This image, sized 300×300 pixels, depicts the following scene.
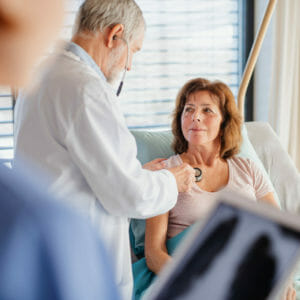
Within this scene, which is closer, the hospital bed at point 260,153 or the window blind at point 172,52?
the hospital bed at point 260,153

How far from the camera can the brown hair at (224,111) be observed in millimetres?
1976

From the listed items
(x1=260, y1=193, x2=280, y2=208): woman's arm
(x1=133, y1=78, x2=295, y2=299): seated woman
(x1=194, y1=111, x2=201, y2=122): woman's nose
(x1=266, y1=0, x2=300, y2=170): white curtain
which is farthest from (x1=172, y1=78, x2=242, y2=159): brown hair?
(x1=266, y1=0, x2=300, y2=170): white curtain

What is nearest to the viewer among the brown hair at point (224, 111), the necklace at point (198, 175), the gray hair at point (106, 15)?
the gray hair at point (106, 15)

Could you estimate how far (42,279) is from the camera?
0.35 meters

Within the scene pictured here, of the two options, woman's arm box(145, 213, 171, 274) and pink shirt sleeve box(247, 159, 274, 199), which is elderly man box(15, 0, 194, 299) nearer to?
woman's arm box(145, 213, 171, 274)

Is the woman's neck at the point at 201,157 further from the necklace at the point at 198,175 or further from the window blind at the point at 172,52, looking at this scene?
the window blind at the point at 172,52

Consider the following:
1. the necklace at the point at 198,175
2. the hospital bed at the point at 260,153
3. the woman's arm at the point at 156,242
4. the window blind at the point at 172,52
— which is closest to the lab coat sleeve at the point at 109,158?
the woman's arm at the point at 156,242

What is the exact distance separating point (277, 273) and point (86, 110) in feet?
2.66

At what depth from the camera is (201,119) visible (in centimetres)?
192

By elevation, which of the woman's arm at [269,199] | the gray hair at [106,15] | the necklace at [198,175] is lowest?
the woman's arm at [269,199]

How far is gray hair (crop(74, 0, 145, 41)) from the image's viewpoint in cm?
130

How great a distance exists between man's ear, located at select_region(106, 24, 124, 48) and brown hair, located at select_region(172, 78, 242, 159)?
716mm

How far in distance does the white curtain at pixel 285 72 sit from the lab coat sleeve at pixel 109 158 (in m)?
1.80

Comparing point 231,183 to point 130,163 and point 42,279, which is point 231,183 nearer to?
point 130,163
